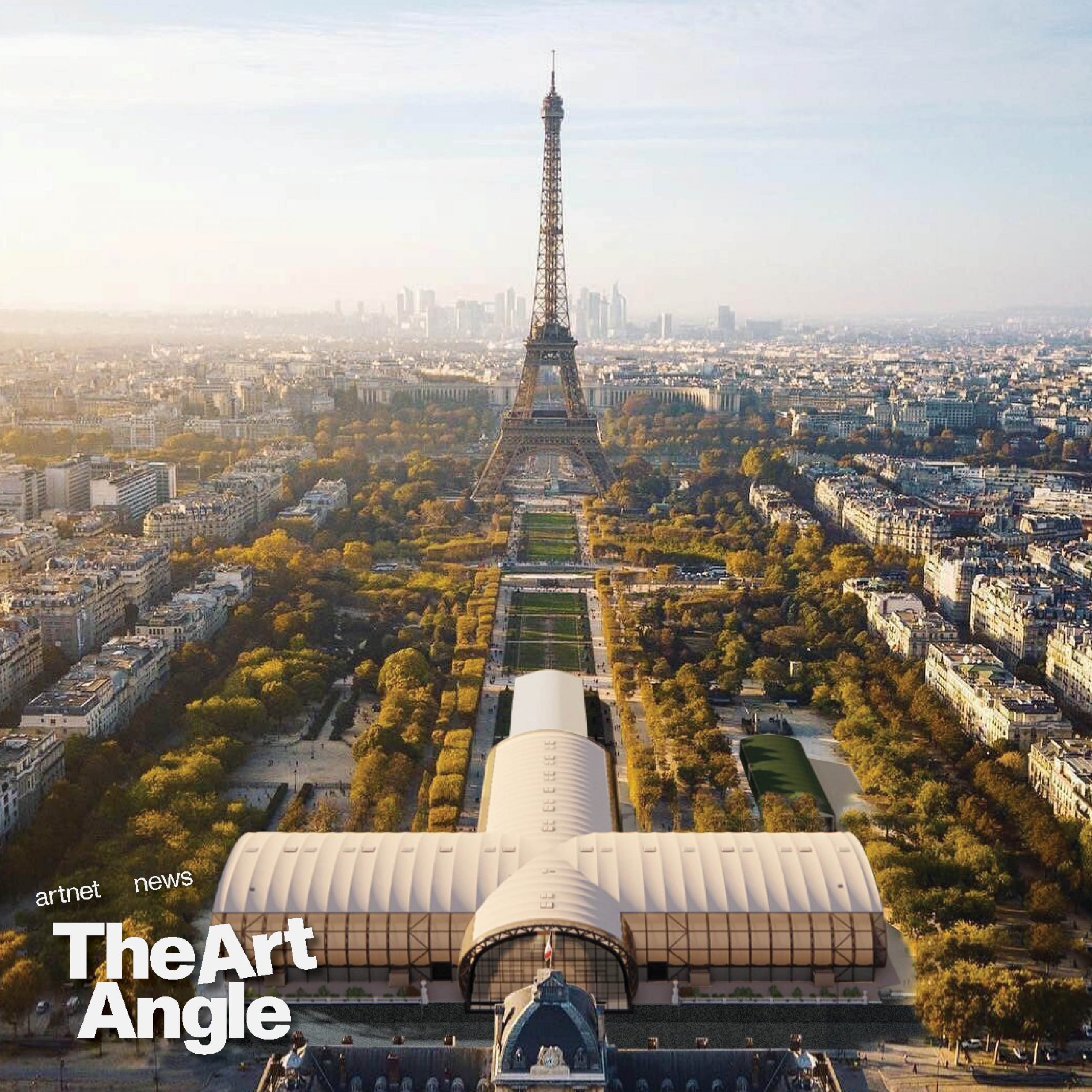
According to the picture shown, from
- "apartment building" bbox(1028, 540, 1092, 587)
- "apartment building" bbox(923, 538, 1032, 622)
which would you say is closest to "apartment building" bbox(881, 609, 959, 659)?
"apartment building" bbox(923, 538, 1032, 622)

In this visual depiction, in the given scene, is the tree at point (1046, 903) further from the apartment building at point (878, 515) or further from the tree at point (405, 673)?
the apartment building at point (878, 515)

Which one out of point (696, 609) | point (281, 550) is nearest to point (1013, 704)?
point (696, 609)

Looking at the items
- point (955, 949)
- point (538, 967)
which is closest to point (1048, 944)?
point (955, 949)

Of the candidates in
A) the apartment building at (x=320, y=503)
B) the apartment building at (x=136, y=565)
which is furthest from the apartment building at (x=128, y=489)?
the apartment building at (x=136, y=565)

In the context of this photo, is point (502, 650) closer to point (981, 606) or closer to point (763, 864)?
point (981, 606)

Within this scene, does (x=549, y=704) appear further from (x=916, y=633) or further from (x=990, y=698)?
(x=916, y=633)

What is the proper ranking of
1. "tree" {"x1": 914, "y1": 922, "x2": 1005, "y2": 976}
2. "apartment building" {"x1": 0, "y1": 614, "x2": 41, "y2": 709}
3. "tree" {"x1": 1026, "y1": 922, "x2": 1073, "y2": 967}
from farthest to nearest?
"apartment building" {"x1": 0, "y1": 614, "x2": 41, "y2": 709} → "tree" {"x1": 1026, "y1": 922, "x2": 1073, "y2": 967} → "tree" {"x1": 914, "y1": 922, "x2": 1005, "y2": 976}

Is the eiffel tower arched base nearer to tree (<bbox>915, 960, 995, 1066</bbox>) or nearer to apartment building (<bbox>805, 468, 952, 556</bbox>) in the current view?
apartment building (<bbox>805, 468, 952, 556</bbox>)
